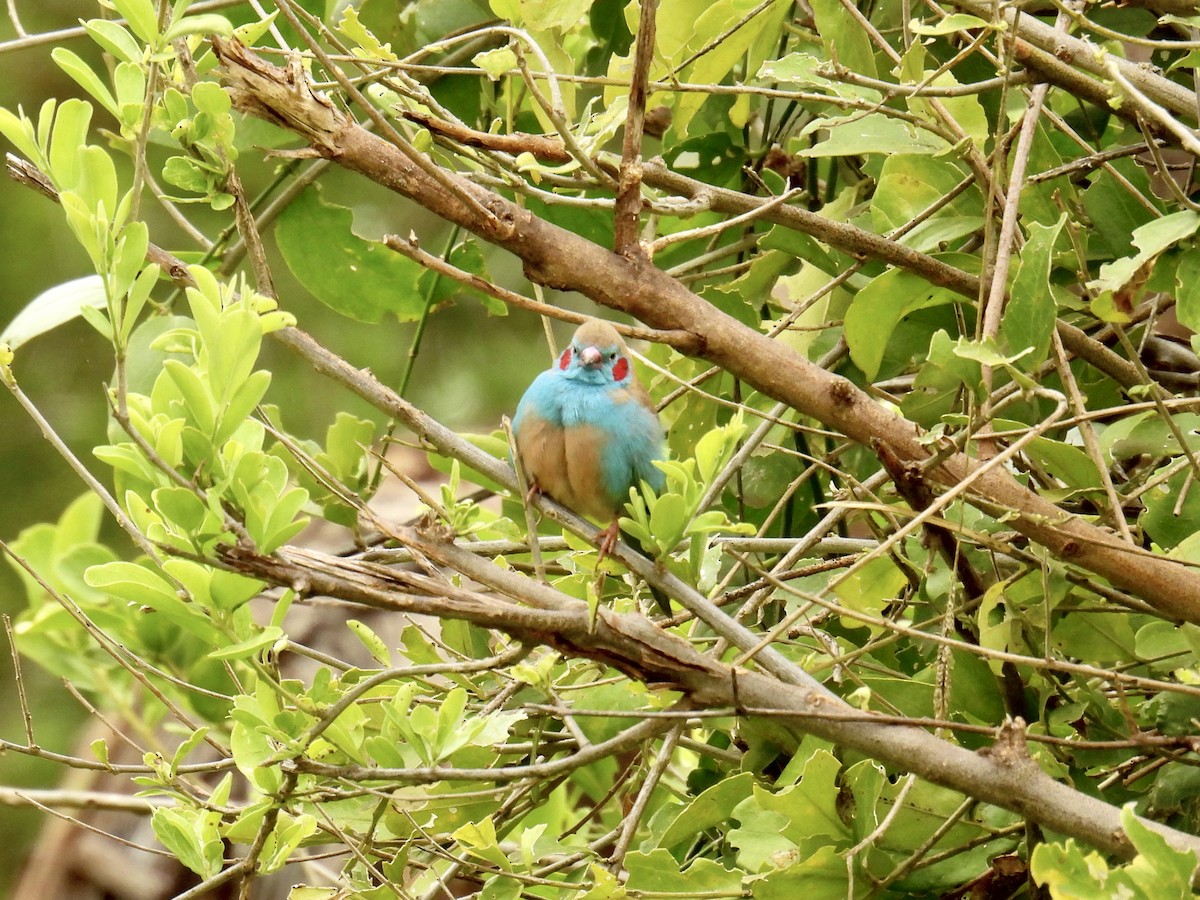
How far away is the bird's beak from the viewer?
2.44m

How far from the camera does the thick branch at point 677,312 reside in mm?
1511

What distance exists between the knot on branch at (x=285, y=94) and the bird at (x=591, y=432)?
70 centimetres

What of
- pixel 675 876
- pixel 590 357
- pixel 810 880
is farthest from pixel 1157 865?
pixel 590 357

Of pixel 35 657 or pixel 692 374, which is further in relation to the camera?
pixel 692 374

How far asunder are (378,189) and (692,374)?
4.12 m

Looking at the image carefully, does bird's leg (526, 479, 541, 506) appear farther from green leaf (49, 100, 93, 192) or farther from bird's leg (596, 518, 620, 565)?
green leaf (49, 100, 93, 192)

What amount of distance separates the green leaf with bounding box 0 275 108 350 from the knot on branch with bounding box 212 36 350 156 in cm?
36

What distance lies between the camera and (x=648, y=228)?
2.40m

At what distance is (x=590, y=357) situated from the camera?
2439mm

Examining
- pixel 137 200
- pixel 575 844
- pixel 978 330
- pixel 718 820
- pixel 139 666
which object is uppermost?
pixel 137 200

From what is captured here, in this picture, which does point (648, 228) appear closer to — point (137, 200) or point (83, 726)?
point (137, 200)

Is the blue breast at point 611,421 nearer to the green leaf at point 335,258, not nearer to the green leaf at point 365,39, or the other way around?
the green leaf at point 335,258

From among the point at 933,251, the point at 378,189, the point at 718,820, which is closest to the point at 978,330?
the point at 933,251

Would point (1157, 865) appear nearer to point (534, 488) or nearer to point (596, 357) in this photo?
point (534, 488)
